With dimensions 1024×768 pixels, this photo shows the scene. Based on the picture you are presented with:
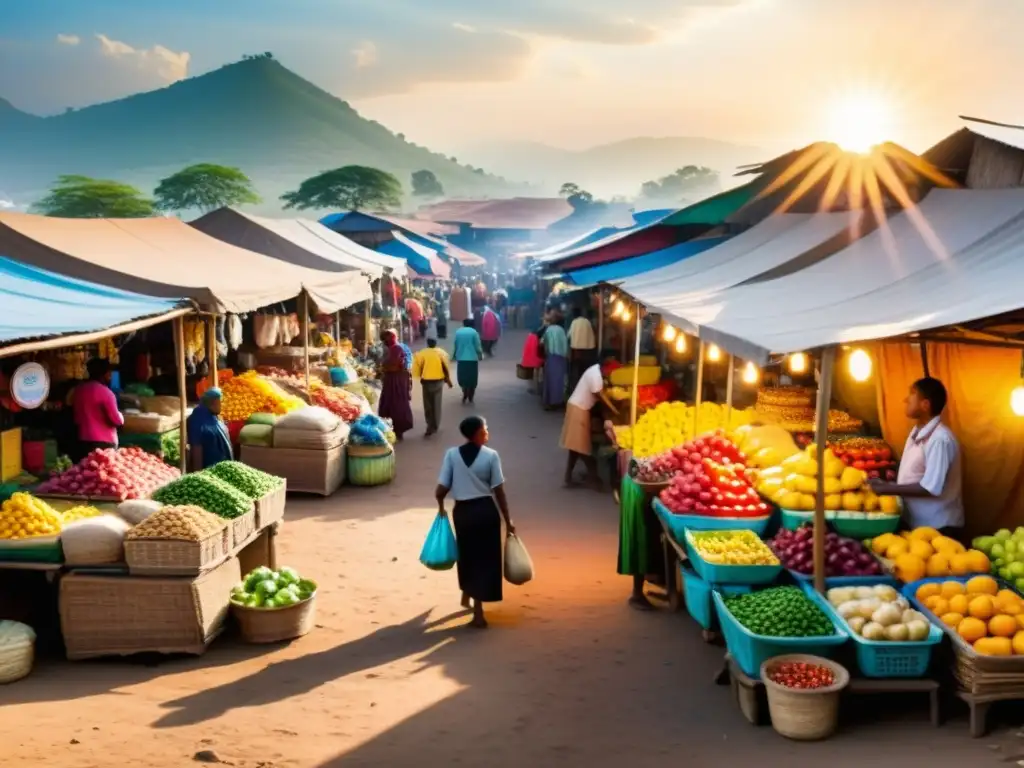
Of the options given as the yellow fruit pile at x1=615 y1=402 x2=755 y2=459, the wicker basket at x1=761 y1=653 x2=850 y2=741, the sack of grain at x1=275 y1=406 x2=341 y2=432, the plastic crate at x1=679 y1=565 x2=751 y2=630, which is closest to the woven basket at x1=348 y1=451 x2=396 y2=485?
the sack of grain at x1=275 y1=406 x2=341 y2=432

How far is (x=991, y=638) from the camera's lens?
4.54 metres

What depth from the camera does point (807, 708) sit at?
4488 mm

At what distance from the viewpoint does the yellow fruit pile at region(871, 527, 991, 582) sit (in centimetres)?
538

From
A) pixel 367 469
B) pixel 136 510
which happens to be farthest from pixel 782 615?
pixel 367 469

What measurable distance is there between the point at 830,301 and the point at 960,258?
88 cm

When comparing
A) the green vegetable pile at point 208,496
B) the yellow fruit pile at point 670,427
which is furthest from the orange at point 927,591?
the green vegetable pile at point 208,496

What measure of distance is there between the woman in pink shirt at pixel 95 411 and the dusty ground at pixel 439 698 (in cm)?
223

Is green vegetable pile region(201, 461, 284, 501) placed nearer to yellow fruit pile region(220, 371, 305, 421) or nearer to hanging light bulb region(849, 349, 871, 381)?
yellow fruit pile region(220, 371, 305, 421)

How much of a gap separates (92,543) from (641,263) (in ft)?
28.9

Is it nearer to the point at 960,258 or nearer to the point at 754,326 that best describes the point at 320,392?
the point at 754,326

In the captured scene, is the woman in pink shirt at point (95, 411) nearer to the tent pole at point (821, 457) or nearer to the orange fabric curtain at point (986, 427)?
the tent pole at point (821, 457)

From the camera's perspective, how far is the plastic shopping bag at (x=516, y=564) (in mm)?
6418

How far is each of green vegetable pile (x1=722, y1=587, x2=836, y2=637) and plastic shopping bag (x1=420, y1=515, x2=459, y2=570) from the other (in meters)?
2.04

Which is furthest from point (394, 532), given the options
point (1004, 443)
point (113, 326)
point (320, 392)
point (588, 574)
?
point (1004, 443)
